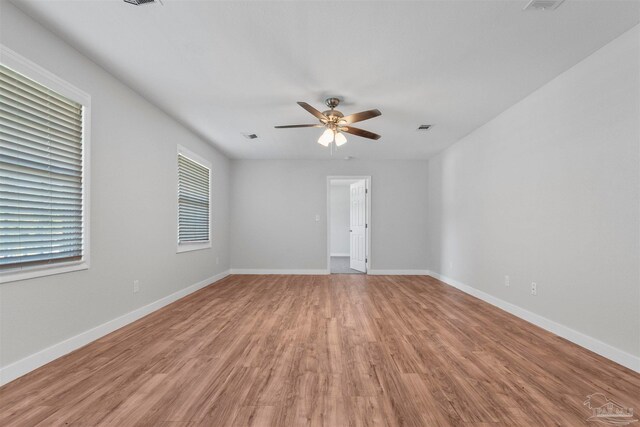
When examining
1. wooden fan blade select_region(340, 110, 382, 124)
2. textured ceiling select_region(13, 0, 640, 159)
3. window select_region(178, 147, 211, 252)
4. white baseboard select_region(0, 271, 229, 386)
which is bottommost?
white baseboard select_region(0, 271, 229, 386)

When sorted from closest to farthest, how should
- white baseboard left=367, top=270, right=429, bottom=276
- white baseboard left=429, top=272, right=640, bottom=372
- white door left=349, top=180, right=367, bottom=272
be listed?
white baseboard left=429, top=272, right=640, bottom=372 → white baseboard left=367, top=270, right=429, bottom=276 → white door left=349, top=180, right=367, bottom=272

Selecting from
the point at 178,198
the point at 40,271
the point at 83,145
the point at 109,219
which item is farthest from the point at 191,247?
the point at 40,271

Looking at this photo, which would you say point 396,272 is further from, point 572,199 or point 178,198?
point 178,198

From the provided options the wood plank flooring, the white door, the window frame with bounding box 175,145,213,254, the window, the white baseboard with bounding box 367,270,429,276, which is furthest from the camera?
the white door

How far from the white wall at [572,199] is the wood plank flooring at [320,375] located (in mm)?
442

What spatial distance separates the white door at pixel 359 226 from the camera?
264 inches

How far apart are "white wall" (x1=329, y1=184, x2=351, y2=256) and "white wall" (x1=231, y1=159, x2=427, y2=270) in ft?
12.0

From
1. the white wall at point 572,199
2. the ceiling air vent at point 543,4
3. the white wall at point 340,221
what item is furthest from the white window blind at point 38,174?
the white wall at point 340,221

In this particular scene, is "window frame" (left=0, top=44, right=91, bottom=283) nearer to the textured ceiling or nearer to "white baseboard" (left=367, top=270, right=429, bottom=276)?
the textured ceiling

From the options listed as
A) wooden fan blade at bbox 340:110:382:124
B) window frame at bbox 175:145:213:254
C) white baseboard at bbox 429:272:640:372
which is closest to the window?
window frame at bbox 175:145:213:254

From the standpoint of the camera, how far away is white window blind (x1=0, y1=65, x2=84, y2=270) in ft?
6.50

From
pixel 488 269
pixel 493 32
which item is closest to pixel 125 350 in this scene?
pixel 493 32

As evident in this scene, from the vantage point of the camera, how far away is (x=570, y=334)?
271 centimetres

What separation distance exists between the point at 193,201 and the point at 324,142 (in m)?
2.48
